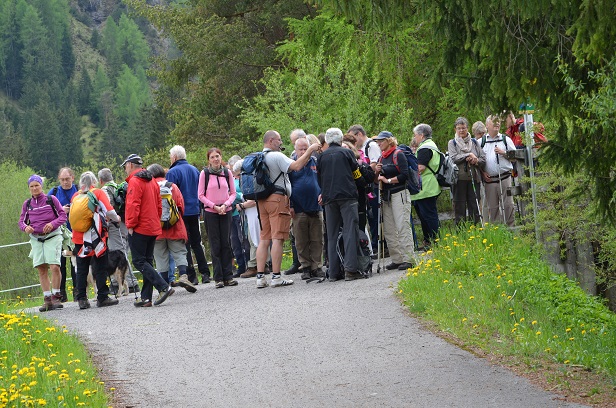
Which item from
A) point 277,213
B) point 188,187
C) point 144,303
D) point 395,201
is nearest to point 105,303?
point 144,303

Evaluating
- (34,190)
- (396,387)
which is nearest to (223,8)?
(34,190)

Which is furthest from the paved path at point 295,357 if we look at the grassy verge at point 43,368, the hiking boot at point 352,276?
the hiking boot at point 352,276

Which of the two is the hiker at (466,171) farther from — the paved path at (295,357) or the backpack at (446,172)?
the paved path at (295,357)

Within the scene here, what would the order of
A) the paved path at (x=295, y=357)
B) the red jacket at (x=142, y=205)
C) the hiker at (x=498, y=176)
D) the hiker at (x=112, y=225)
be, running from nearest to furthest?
the paved path at (x=295, y=357) < the red jacket at (x=142, y=205) < the hiker at (x=112, y=225) < the hiker at (x=498, y=176)

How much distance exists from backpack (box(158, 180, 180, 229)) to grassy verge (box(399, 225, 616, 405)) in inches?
147

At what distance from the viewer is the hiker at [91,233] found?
14.5m

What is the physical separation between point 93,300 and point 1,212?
46534mm

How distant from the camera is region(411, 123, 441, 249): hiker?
53.5 feet

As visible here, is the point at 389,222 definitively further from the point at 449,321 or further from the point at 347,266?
the point at 449,321

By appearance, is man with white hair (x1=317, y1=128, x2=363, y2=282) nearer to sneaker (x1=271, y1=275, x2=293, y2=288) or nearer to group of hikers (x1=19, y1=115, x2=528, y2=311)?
group of hikers (x1=19, y1=115, x2=528, y2=311)

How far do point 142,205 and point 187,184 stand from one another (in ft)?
8.56

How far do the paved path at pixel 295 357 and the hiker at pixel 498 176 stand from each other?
13.2ft

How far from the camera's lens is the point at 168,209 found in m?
15.2

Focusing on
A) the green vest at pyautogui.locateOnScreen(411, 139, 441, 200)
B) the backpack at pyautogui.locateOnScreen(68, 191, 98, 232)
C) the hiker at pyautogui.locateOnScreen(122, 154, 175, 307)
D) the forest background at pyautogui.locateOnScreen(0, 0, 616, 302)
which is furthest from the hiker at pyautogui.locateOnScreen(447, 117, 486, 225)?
the backpack at pyautogui.locateOnScreen(68, 191, 98, 232)
